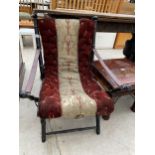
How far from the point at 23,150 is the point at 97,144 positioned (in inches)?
22.7

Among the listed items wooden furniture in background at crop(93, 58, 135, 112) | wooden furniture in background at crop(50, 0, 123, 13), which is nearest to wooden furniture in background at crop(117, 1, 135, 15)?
wooden furniture in background at crop(50, 0, 123, 13)


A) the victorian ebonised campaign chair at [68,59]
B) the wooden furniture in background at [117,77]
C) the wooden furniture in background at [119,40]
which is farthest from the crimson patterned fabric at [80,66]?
the wooden furniture in background at [119,40]

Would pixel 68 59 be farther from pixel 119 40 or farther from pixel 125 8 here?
pixel 119 40

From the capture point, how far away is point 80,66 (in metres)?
1.89

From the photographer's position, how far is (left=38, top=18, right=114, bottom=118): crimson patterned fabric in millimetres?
1478

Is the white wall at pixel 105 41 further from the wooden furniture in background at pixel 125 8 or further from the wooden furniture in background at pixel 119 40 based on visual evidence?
the wooden furniture in background at pixel 125 8

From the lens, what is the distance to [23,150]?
1454 mm

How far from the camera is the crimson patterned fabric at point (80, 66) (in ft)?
4.85

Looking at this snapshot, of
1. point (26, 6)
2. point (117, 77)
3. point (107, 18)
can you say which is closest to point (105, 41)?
point (26, 6)

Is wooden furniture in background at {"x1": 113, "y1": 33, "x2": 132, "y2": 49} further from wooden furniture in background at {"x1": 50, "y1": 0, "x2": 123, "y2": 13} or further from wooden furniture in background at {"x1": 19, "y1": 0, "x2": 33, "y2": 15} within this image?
wooden furniture in background at {"x1": 19, "y1": 0, "x2": 33, "y2": 15}
